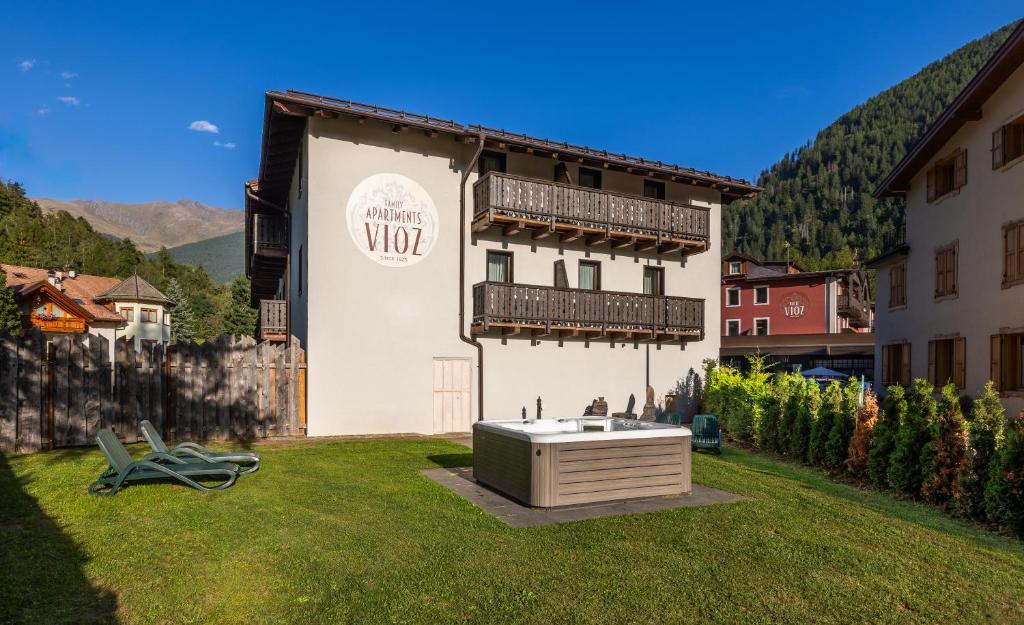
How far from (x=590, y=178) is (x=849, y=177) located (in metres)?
158

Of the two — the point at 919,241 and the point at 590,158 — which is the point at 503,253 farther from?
the point at 919,241

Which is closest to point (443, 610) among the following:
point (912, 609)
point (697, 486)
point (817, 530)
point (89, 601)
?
point (89, 601)

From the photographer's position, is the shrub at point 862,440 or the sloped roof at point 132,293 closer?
the shrub at point 862,440

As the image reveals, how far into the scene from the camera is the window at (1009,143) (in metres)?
16.5

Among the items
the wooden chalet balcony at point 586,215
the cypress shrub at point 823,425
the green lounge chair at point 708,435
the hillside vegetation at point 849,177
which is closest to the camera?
the cypress shrub at point 823,425

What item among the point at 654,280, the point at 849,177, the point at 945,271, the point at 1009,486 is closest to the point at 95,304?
the point at 654,280

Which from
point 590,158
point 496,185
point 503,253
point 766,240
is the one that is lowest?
point 503,253

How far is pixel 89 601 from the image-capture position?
5211mm

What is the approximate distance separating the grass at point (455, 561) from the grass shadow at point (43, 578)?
20mm

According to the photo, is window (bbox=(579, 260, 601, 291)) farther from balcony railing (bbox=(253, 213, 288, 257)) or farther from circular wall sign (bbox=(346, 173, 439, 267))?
balcony railing (bbox=(253, 213, 288, 257))

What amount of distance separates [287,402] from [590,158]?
36.4 ft

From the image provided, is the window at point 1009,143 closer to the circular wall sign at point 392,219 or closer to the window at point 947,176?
the window at point 947,176

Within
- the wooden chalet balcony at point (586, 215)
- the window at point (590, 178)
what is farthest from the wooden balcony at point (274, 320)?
the window at point (590, 178)

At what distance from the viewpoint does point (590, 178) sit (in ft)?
66.9
